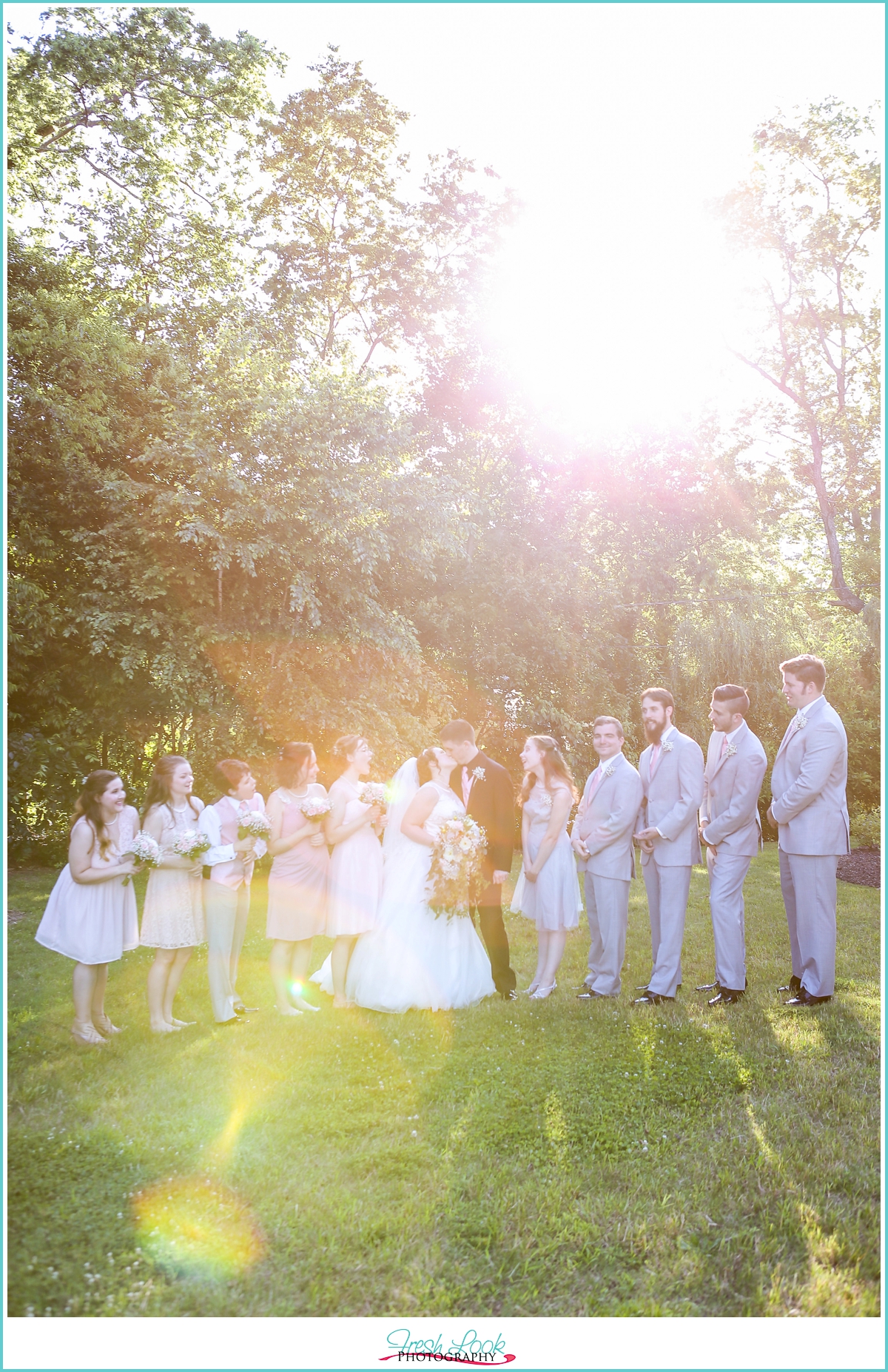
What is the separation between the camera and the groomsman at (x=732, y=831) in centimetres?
725

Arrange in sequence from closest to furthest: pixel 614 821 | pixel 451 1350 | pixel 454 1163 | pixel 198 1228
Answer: pixel 451 1350
pixel 198 1228
pixel 454 1163
pixel 614 821

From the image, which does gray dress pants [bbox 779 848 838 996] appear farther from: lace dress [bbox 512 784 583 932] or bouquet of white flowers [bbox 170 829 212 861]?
bouquet of white flowers [bbox 170 829 212 861]

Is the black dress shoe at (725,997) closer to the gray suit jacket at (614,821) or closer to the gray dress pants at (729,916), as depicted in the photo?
the gray dress pants at (729,916)

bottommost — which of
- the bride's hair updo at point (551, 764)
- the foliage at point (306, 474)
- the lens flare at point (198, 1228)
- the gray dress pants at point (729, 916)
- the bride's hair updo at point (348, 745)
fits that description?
the lens flare at point (198, 1228)

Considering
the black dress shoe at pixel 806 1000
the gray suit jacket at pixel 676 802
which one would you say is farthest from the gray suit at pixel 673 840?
the black dress shoe at pixel 806 1000

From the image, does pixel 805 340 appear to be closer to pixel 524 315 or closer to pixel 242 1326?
pixel 524 315

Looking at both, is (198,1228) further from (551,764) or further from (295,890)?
(551,764)

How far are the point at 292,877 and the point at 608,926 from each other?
9.34 feet

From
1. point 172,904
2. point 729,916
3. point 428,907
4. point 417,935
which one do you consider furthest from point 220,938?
point 729,916

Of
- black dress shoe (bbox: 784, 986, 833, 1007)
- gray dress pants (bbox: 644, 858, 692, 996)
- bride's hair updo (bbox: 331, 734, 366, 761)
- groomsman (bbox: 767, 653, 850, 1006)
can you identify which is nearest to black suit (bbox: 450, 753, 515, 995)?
bride's hair updo (bbox: 331, 734, 366, 761)

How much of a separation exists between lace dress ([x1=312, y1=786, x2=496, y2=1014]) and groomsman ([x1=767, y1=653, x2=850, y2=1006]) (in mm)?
2767

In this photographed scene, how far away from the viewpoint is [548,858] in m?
7.62

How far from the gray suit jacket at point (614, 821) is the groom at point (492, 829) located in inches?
29.5

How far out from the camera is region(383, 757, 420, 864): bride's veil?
7.62 m
